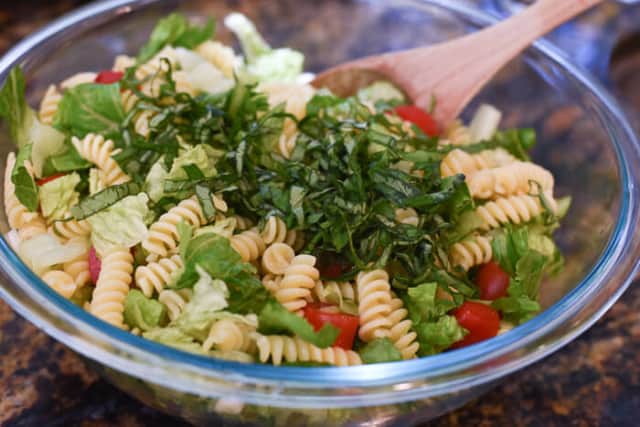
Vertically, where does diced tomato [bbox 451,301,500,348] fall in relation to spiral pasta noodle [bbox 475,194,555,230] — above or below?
below

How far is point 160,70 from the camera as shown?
5.64ft

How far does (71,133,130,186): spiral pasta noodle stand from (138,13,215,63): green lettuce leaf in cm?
46

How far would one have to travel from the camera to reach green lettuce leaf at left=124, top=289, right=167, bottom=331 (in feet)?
4.20

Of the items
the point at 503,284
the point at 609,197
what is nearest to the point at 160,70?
the point at 503,284

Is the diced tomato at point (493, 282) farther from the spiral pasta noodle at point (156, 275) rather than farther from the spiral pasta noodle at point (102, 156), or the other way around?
the spiral pasta noodle at point (102, 156)

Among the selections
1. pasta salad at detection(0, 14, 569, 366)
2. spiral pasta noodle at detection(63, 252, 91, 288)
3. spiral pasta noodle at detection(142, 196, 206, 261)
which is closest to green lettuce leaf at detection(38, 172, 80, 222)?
pasta salad at detection(0, 14, 569, 366)

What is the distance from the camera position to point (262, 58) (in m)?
2.09

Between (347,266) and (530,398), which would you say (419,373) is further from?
(530,398)

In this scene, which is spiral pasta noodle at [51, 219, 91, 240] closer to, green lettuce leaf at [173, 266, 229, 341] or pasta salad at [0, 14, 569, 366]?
pasta salad at [0, 14, 569, 366]

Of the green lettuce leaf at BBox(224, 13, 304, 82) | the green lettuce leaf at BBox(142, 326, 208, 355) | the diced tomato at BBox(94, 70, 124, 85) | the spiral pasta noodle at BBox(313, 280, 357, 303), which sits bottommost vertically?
the spiral pasta noodle at BBox(313, 280, 357, 303)

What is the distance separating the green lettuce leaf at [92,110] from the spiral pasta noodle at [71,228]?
0.28 meters

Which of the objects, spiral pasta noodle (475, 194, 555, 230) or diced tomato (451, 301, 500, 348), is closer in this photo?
diced tomato (451, 301, 500, 348)

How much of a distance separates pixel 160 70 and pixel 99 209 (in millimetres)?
451

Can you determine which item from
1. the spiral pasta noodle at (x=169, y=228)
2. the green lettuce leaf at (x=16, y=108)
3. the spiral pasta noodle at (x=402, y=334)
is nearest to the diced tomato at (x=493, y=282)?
the spiral pasta noodle at (x=402, y=334)
